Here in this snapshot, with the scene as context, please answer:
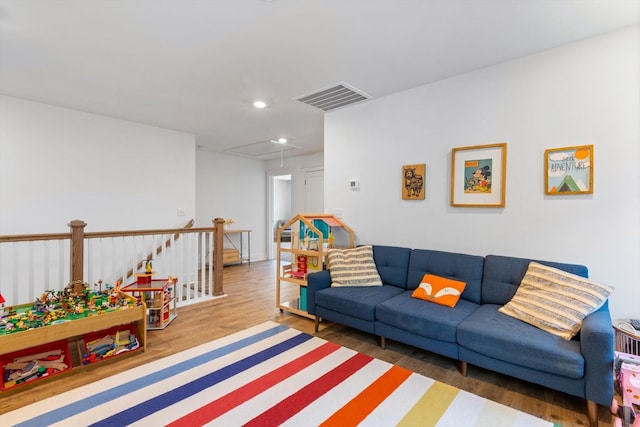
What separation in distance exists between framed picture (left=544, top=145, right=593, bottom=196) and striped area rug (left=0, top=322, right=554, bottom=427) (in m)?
1.69

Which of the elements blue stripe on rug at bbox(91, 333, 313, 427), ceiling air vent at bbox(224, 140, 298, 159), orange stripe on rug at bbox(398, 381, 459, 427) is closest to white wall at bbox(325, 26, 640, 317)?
orange stripe on rug at bbox(398, 381, 459, 427)

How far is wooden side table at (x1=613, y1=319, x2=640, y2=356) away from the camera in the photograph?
194 centimetres

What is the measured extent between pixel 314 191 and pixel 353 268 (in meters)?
3.59

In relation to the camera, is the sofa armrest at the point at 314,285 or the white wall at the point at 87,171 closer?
the sofa armrest at the point at 314,285

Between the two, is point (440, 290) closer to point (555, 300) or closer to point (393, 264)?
point (393, 264)

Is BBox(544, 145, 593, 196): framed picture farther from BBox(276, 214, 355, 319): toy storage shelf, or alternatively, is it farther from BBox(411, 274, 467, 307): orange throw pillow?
BBox(276, 214, 355, 319): toy storage shelf

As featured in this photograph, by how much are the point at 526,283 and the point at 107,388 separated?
317 cm

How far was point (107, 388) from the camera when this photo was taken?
→ 204 centimetres

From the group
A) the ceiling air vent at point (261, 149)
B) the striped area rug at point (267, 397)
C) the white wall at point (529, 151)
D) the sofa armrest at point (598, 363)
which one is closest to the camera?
the sofa armrest at point (598, 363)

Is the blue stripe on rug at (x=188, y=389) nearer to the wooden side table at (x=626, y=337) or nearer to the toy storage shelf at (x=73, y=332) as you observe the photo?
the toy storage shelf at (x=73, y=332)

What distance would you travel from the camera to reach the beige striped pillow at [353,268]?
119 inches

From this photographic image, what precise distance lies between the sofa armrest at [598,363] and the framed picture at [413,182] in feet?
5.77

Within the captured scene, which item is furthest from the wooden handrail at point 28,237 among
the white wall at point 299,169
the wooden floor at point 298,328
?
the white wall at point 299,169

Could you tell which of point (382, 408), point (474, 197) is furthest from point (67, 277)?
point (474, 197)
